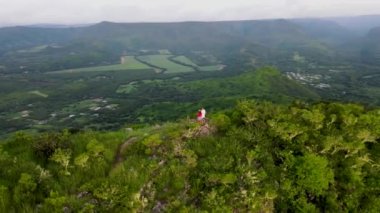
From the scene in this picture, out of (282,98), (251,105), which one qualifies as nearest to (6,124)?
(282,98)

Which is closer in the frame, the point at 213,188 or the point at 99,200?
the point at 99,200

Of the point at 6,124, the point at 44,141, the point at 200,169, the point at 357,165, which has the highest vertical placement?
the point at 44,141

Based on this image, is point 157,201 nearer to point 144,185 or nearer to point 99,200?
point 144,185

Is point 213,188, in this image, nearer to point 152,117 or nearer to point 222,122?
point 222,122

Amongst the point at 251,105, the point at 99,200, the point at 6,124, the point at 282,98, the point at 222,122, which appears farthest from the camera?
the point at 6,124

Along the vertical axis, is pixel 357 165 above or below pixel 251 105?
below

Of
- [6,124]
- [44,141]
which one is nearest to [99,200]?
A: [44,141]

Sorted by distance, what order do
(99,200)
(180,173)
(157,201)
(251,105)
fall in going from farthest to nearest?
(251,105) → (180,173) → (157,201) → (99,200)
